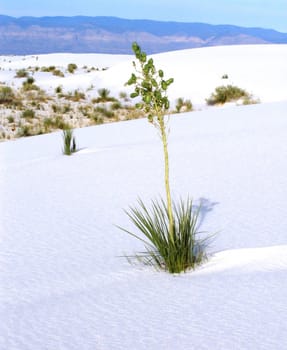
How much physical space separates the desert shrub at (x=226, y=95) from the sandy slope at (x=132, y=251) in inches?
342

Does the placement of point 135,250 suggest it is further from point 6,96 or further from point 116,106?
point 6,96

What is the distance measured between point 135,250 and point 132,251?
3 cm

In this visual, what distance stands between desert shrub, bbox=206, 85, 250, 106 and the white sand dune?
8.52 metres

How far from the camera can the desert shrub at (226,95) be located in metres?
16.2

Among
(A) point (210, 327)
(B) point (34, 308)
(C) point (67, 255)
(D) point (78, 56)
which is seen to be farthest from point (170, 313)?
(D) point (78, 56)

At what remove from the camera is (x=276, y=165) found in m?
A: 5.89

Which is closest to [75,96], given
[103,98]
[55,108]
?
[103,98]

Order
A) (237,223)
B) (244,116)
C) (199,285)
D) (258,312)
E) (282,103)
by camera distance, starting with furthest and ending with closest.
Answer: (282,103), (244,116), (237,223), (199,285), (258,312)

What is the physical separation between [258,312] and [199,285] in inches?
18.2

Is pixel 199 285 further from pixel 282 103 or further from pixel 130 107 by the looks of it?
pixel 130 107

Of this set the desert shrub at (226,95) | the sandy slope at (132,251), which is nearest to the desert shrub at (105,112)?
the desert shrub at (226,95)

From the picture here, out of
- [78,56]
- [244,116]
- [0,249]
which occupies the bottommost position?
[0,249]

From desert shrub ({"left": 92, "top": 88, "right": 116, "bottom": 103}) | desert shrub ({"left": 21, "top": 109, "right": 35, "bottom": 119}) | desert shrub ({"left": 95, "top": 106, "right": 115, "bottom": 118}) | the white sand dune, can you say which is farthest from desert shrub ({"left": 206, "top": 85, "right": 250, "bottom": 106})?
the white sand dune

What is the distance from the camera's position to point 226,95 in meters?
16.2
